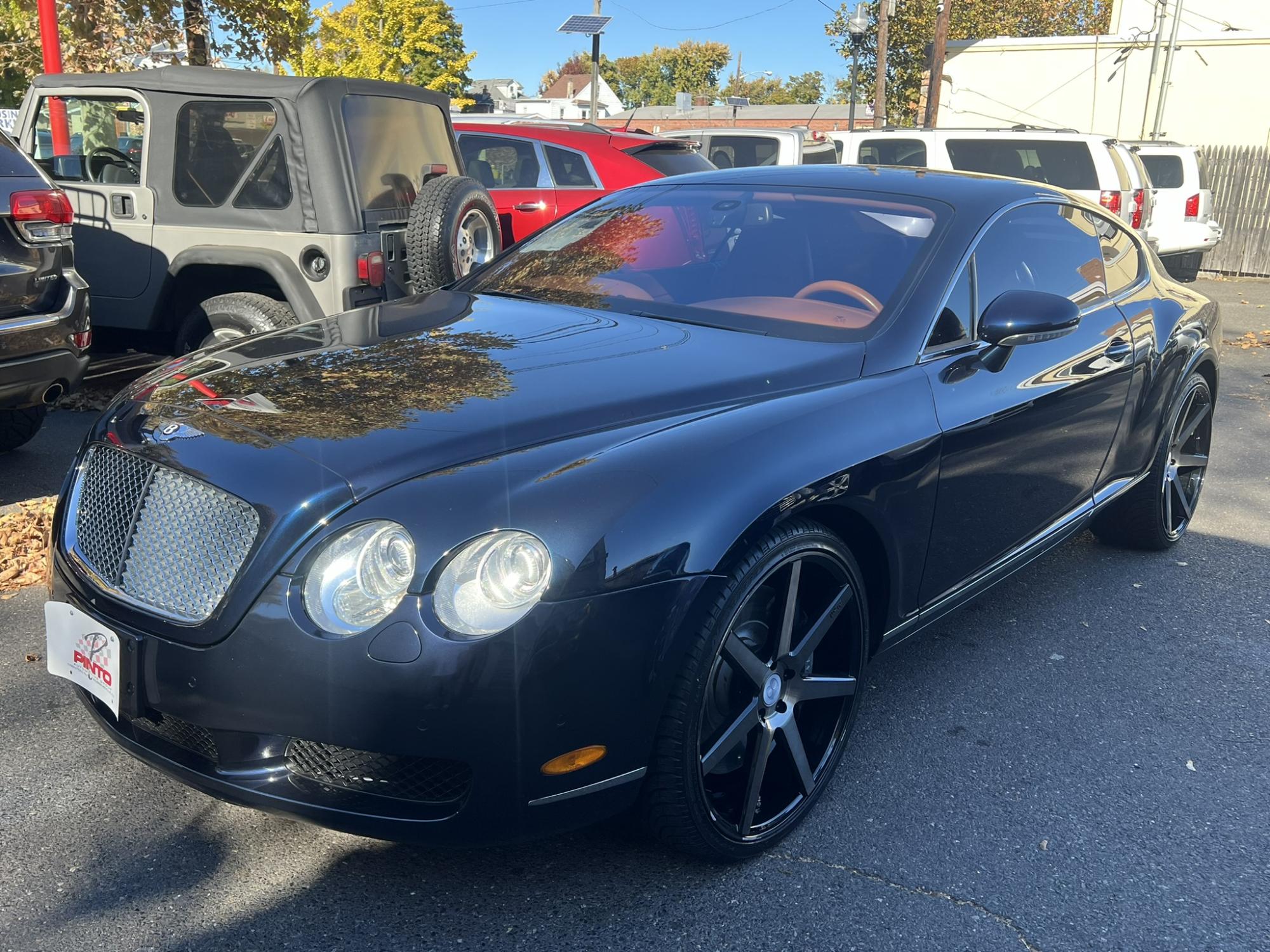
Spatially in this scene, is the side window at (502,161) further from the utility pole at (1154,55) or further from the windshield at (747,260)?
the utility pole at (1154,55)

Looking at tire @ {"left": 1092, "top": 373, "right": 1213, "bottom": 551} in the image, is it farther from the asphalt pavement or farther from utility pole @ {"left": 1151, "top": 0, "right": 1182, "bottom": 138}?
utility pole @ {"left": 1151, "top": 0, "right": 1182, "bottom": 138}

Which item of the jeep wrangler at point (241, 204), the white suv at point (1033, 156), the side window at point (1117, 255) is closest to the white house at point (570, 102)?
the white suv at point (1033, 156)

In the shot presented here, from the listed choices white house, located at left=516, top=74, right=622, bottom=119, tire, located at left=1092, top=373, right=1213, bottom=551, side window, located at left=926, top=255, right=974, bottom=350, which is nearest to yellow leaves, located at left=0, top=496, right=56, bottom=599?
side window, located at left=926, top=255, right=974, bottom=350

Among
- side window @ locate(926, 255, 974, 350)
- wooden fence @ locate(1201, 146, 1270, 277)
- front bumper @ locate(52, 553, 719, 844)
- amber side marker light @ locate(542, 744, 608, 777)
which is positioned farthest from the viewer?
wooden fence @ locate(1201, 146, 1270, 277)

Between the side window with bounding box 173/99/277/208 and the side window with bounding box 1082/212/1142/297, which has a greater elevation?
the side window with bounding box 173/99/277/208

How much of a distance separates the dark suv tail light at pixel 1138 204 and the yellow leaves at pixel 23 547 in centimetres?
1171

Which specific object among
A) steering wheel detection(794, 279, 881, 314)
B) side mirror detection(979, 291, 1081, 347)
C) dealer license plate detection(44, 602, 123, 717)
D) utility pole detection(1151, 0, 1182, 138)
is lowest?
dealer license plate detection(44, 602, 123, 717)

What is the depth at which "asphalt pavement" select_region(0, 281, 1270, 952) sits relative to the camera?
2.37 metres

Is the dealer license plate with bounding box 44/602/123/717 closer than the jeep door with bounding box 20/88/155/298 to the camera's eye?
Yes

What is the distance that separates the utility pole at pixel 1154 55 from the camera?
23.8 meters

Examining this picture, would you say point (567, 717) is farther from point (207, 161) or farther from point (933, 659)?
point (207, 161)

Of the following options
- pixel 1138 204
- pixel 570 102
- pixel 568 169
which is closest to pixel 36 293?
pixel 568 169

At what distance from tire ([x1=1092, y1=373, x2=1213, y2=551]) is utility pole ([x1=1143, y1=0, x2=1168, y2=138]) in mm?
22061

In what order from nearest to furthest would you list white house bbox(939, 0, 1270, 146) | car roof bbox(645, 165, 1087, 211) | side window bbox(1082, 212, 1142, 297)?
car roof bbox(645, 165, 1087, 211) → side window bbox(1082, 212, 1142, 297) → white house bbox(939, 0, 1270, 146)
